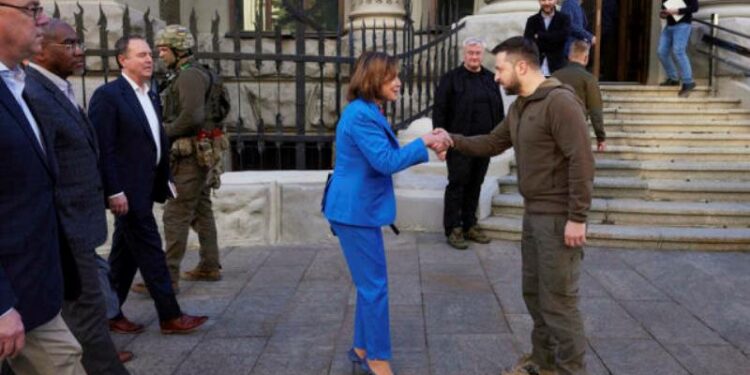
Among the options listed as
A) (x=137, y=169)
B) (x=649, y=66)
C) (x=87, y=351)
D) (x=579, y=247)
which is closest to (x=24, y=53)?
(x=87, y=351)

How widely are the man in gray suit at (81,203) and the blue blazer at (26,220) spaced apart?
2.09ft

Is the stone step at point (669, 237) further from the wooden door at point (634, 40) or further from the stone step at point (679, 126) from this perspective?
the wooden door at point (634, 40)

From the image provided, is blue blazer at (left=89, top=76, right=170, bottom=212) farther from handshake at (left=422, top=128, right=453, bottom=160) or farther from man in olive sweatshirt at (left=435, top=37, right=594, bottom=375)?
man in olive sweatshirt at (left=435, top=37, right=594, bottom=375)

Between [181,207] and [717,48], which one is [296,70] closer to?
[181,207]

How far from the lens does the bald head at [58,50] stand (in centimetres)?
351

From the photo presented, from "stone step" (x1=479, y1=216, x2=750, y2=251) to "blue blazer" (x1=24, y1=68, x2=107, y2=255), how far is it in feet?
15.2

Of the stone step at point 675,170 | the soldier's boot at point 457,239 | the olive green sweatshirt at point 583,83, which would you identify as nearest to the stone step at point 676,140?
the stone step at point 675,170

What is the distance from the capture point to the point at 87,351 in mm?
3150

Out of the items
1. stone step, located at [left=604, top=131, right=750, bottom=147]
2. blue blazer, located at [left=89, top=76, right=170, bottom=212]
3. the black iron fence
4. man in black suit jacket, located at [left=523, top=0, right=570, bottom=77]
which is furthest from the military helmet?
stone step, located at [left=604, top=131, right=750, bottom=147]

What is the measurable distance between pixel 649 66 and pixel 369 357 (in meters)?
9.73

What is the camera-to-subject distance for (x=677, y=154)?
26.2 feet

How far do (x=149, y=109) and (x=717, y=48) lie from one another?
336 inches

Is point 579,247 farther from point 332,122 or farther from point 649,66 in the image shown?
point 649,66

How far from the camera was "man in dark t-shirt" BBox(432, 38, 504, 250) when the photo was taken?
6520mm
